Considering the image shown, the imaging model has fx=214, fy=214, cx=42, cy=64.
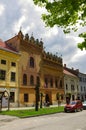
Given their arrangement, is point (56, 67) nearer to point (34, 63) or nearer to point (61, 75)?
point (61, 75)

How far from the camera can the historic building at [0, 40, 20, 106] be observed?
37.8 meters

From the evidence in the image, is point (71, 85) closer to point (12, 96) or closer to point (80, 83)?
point (80, 83)

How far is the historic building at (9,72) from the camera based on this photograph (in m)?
37.8

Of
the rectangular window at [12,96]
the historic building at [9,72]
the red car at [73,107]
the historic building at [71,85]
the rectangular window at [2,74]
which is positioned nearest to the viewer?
the red car at [73,107]

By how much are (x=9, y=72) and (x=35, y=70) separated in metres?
8.26

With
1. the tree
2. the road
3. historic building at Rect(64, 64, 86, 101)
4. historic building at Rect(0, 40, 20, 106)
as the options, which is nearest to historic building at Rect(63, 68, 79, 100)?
historic building at Rect(64, 64, 86, 101)

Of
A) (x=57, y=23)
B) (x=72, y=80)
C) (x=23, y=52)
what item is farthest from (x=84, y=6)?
(x=72, y=80)

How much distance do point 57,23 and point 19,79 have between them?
102 feet

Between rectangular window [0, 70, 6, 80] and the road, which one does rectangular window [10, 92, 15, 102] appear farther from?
the road

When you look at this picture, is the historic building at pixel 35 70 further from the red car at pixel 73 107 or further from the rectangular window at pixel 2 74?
the red car at pixel 73 107

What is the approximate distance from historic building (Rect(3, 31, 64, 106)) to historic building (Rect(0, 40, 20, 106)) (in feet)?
3.62

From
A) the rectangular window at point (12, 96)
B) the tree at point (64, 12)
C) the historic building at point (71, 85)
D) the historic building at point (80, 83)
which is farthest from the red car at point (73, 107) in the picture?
the historic building at point (80, 83)

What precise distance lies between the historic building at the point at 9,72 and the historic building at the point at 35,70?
1104 mm

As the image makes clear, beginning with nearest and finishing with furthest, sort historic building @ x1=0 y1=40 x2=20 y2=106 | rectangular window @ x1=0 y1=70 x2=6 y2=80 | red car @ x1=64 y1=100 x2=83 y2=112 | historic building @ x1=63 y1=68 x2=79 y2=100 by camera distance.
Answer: red car @ x1=64 y1=100 x2=83 y2=112, rectangular window @ x1=0 y1=70 x2=6 y2=80, historic building @ x1=0 y1=40 x2=20 y2=106, historic building @ x1=63 y1=68 x2=79 y2=100
